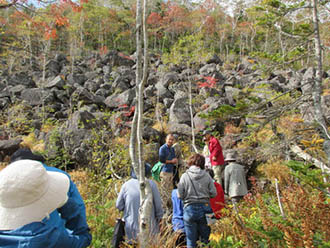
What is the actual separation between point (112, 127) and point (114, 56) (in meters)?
18.0

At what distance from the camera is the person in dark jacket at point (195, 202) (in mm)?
3154

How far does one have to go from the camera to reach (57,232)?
134 cm

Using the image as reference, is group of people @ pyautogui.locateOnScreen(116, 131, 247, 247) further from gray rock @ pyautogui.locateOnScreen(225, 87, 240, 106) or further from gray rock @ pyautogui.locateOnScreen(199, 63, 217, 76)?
gray rock @ pyautogui.locateOnScreen(199, 63, 217, 76)

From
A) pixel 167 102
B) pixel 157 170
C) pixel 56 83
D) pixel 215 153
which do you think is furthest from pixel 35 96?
pixel 215 153

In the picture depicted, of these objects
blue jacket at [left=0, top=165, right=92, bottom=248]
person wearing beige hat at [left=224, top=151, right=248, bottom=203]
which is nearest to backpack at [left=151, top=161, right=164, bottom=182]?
person wearing beige hat at [left=224, top=151, right=248, bottom=203]

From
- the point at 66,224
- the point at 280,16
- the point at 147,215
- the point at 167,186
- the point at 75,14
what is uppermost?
the point at 75,14

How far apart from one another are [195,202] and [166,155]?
2.10 meters

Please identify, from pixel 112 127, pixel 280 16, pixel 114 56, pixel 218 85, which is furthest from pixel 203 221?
pixel 114 56

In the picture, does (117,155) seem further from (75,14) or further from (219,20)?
(219,20)

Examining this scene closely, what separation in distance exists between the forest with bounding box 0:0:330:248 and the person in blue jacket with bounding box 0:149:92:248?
109 cm

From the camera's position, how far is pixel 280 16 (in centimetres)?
345

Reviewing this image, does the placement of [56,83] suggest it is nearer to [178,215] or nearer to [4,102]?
[4,102]

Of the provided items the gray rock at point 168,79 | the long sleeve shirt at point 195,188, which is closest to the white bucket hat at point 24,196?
the long sleeve shirt at point 195,188

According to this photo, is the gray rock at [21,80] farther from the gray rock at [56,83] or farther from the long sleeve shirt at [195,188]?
the long sleeve shirt at [195,188]
